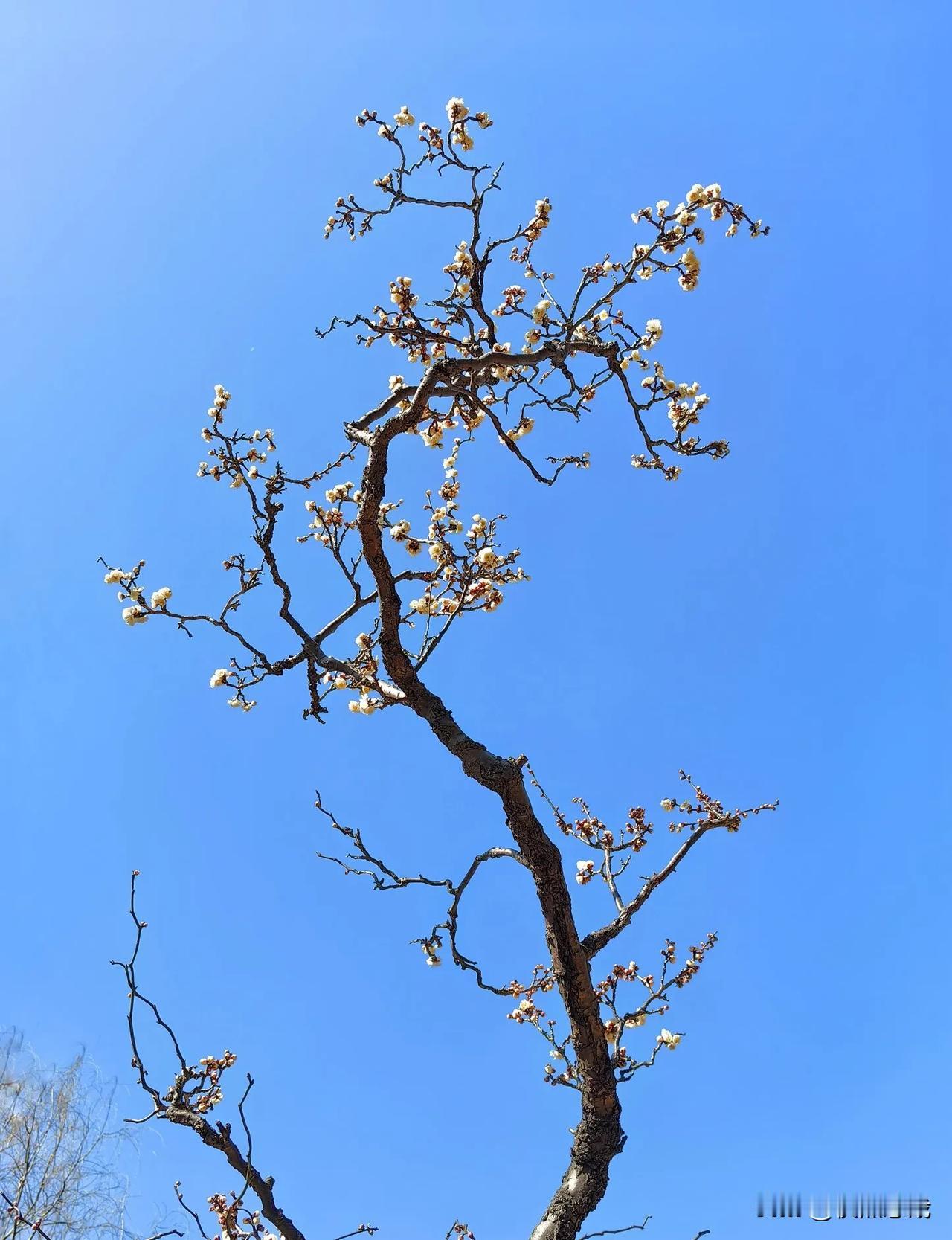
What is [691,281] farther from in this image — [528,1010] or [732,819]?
[528,1010]

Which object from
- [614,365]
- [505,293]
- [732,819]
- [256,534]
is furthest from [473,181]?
[732,819]

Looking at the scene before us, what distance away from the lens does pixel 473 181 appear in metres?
4.70

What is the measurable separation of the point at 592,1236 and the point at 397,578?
3.72 m

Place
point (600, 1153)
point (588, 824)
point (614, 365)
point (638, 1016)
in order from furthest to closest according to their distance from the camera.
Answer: point (588, 824)
point (638, 1016)
point (614, 365)
point (600, 1153)

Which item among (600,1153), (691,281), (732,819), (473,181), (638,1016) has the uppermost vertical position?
(473,181)

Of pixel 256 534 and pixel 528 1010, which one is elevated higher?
pixel 256 534

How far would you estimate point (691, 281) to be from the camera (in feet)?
15.5

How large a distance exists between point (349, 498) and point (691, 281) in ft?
8.28

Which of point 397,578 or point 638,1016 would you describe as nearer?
point 397,578

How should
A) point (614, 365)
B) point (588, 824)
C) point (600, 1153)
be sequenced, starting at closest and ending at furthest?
point (600, 1153) < point (614, 365) < point (588, 824)

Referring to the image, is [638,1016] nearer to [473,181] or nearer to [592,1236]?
[592,1236]

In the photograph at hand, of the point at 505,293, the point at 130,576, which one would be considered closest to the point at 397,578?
the point at 130,576

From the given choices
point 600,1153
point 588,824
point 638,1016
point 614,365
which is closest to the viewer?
point 600,1153

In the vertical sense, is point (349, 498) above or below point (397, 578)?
above
